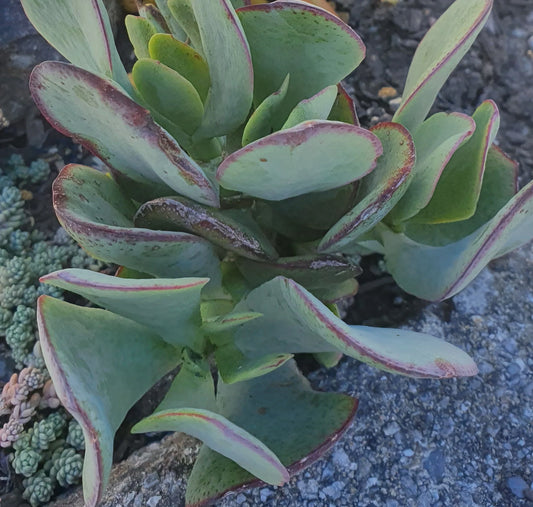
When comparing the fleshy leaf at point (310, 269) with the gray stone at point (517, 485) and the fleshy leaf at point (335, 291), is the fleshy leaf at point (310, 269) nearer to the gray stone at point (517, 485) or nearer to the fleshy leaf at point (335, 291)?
the fleshy leaf at point (335, 291)

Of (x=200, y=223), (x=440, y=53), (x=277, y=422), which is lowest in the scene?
(x=277, y=422)

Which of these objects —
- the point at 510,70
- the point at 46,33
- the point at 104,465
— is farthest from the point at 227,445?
the point at 510,70

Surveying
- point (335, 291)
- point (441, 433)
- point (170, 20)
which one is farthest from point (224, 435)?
point (170, 20)

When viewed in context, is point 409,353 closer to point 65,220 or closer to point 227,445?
point 227,445

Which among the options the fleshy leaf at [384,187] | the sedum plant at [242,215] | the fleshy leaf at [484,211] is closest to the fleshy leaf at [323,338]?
the sedum plant at [242,215]

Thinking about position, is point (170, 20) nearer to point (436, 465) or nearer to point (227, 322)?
point (227, 322)

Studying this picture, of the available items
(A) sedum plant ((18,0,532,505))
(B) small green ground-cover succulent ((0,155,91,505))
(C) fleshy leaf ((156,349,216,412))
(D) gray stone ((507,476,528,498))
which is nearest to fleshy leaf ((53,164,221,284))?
(A) sedum plant ((18,0,532,505))
